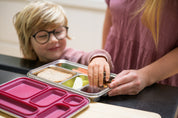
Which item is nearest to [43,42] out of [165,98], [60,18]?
[60,18]

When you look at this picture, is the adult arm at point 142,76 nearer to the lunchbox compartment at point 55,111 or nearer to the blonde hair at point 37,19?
the lunchbox compartment at point 55,111

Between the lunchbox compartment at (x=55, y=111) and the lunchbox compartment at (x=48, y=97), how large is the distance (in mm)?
20

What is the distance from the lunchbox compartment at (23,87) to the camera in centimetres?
62

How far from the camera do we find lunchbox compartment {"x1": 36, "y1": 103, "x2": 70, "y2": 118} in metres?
0.53

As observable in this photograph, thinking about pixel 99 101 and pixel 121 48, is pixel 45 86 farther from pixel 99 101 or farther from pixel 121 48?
pixel 121 48

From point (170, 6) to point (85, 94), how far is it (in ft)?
1.54

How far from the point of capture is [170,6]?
0.81 m

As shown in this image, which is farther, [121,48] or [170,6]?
[121,48]

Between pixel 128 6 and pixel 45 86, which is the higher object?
pixel 128 6

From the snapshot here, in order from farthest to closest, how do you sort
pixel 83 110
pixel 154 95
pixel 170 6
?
pixel 170 6 → pixel 154 95 → pixel 83 110

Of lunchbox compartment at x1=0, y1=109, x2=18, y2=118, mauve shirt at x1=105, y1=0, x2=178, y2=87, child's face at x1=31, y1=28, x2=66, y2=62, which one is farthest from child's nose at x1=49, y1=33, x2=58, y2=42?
lunchbox compartment at x1=0, y1=109, x2=18, y2=118

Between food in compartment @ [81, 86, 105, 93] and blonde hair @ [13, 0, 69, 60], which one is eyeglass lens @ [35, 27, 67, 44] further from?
food in compartment @ [81, 86, 105, 93]

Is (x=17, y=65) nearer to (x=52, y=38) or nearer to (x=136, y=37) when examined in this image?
(x=52, y=38)

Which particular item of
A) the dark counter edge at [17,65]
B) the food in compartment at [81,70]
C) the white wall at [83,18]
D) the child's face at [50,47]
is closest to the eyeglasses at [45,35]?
the child's face at [50,47]
